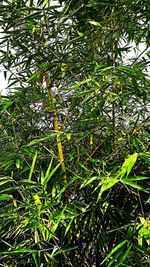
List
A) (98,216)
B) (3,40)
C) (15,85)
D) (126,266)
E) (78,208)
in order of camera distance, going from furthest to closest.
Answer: (15,85) → (3,40) → (98,216) → (78,208) → (126,266)

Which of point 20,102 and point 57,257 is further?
point 20,102

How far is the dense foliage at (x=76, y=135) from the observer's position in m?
1.74

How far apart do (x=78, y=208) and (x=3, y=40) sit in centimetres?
98

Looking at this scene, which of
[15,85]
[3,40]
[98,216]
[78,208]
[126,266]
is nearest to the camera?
[126,266]

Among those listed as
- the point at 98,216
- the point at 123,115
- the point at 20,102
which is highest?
the point at 20,102

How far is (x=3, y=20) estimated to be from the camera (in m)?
2.02

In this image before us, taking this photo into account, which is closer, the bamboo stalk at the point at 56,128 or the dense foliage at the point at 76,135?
the dense foliage at the point at 76,135

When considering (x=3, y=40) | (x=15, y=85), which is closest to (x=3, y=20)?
(x=3, y=40)

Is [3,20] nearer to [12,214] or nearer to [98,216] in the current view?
[12,214]

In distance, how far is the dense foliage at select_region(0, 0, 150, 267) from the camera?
174 cm

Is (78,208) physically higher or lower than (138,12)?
lower

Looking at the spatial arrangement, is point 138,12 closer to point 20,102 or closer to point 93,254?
point 20,102

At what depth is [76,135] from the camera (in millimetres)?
1986

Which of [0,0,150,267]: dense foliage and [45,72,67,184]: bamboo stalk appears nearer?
[0,0,150,267]: dense foliage
